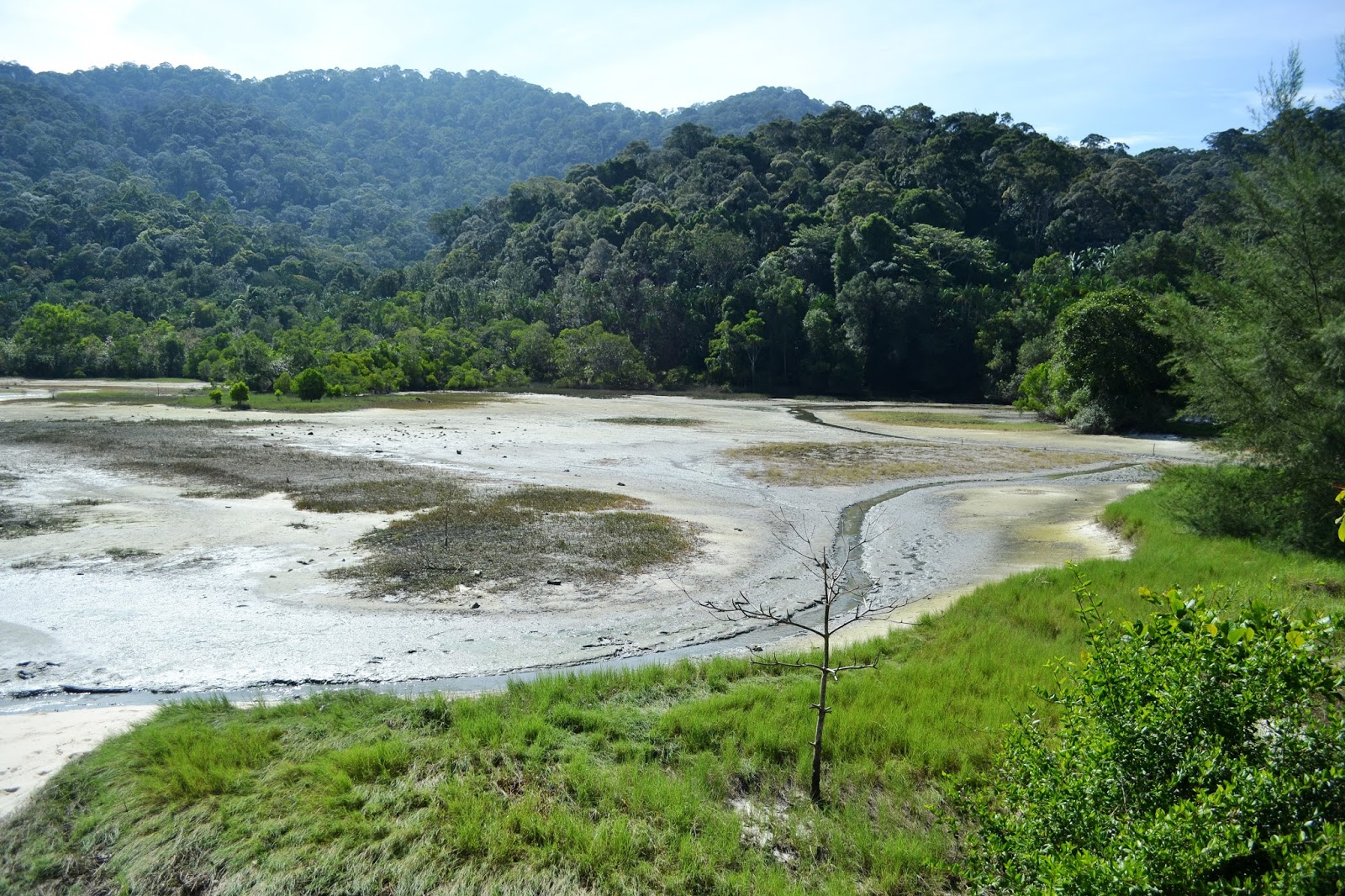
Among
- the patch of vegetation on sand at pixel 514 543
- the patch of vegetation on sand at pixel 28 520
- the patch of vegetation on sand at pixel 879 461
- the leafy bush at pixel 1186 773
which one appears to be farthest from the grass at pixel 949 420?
the leafy bush at pixel 1186 773

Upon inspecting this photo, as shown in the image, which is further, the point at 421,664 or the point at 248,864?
the point at 421,664

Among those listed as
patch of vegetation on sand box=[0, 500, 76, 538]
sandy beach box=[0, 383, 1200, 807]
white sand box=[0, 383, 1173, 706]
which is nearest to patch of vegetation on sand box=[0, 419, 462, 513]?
sandy beach box=[0, 383, 1200, 807]

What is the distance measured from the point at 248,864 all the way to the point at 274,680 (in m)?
4.17

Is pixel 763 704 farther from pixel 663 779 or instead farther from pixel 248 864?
pixel 248 864

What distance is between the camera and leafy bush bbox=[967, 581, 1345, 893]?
11.7 ft

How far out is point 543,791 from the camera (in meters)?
6.66

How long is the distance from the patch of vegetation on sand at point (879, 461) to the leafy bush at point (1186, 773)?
65.0ft

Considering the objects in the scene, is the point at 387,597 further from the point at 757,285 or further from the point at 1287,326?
the point at 757,285

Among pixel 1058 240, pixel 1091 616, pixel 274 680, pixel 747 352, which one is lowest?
pixel 274 680

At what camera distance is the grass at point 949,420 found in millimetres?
41938

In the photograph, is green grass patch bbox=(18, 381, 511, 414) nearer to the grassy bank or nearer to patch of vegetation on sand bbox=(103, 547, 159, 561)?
patch of vegetation on sand bbox=(103, 547, 159, 561)

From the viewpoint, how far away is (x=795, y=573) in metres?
14.9

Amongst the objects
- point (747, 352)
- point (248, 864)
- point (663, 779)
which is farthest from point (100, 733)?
point (747, 352)

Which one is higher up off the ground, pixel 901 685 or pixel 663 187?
pixel 663 187
